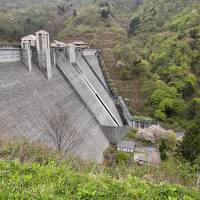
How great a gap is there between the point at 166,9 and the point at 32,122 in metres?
55.7

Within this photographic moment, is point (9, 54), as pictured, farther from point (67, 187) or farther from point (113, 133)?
point (67, 187)

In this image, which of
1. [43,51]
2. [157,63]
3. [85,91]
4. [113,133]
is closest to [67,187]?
[43,51]

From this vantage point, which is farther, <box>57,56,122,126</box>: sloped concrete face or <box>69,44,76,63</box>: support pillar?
<box>69,44,76,63</box>: support pillar

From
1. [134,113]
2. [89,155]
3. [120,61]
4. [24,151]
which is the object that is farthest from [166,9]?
[24,151]

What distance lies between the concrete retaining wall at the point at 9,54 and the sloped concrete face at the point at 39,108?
394 millimetres

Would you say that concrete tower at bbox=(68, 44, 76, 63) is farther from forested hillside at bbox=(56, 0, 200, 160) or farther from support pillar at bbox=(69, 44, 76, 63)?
forested hillside at bbox=(56, 0, 200, 160)

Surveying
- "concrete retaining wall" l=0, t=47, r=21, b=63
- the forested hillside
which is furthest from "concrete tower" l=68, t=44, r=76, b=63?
the forested hillside

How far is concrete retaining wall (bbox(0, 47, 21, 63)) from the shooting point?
1332cm

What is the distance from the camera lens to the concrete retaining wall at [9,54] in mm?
13316

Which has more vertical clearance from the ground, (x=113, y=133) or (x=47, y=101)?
(x=47, y=101)

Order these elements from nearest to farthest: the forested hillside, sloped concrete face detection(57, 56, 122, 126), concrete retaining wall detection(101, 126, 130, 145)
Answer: concrete retaining wall detection(101, 126, 130, 145) < sloped concrete face detection(57, 56, 122, 126) < the forested hillside

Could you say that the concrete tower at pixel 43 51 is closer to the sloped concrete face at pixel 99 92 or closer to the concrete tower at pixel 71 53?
the concrete tower at pixel 71 53

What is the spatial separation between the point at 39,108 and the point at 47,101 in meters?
1.34

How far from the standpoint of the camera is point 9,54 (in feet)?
45.9
